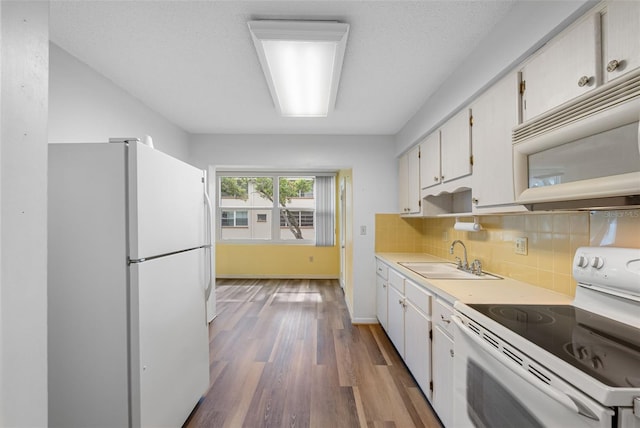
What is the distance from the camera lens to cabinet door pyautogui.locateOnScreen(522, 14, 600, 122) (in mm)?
1046

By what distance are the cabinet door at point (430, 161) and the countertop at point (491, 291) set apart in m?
0.93

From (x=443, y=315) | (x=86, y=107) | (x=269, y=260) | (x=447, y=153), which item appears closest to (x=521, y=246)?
(x=443, y=315)

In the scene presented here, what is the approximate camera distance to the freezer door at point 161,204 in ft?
4.42

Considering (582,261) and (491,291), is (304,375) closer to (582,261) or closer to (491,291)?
(491,291)

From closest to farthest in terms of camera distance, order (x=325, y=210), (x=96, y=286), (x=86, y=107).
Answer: (x=96, y=286)
(x=86, y=107)
(x=325, y=210)

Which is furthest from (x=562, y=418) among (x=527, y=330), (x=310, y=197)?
(x=310, y=197)

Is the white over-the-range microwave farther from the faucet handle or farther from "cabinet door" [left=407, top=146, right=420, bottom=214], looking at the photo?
"cabinet door" [left=407, top=146, right=420, bottom=214]

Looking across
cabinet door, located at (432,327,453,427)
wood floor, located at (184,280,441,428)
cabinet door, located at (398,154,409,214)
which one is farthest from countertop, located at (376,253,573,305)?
cabinet door, located at (398,154,409,214)

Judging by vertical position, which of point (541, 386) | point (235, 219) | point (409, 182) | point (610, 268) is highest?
point (409, 182)

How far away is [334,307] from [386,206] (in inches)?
66.0

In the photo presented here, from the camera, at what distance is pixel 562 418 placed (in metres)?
0.80

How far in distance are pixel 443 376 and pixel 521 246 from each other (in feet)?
3.20

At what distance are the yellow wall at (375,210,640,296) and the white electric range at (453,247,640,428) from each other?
15cm

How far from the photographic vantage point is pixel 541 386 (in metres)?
0.85
